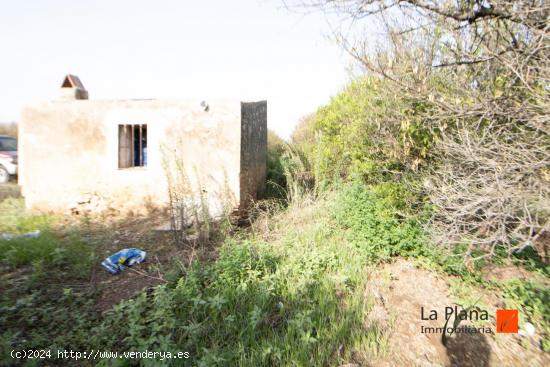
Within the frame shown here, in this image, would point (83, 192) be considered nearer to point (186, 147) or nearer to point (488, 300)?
point (186, 147)

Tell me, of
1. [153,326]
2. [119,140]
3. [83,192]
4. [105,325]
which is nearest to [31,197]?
[83,192]

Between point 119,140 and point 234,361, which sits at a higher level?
point 119,140

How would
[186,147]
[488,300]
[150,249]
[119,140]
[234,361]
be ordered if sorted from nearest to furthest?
1. [234,361]
2. [488,300]
3. [150,249]
4. [186,147]
5. [119,140]

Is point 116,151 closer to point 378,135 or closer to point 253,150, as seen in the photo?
point 253,150

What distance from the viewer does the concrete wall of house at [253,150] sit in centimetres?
559

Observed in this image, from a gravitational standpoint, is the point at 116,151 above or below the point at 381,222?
above

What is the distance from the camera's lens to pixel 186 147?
5.55 metres

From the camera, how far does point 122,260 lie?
399 centimetres

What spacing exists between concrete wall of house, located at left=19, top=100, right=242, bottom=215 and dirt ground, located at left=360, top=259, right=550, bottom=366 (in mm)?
2844

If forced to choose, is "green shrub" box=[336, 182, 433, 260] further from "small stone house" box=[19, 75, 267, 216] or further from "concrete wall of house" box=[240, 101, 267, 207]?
"small stone house" box=[19, 75, 267, 216]

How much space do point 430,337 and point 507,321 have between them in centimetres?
94

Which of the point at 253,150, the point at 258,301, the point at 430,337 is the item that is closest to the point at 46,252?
the point at 258,301

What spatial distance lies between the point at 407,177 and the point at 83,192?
5.84 metres

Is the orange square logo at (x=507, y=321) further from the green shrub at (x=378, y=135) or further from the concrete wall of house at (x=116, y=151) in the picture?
the concrete wall of house at (x=116, y=151)
